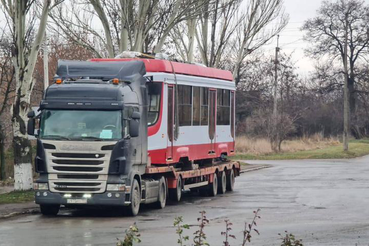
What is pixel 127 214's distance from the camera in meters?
18.6

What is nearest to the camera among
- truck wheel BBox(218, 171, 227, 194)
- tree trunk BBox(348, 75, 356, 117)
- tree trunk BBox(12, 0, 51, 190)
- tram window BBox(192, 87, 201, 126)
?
tree trunk BBox(12, 0, 51, 190)

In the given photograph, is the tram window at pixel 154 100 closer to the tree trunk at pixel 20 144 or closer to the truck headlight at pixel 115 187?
the truck headlight at pixel 115 187

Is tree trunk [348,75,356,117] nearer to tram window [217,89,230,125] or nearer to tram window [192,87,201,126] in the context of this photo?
tram window [217,89,230,125]

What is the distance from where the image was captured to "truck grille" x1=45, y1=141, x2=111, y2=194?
17.7 metres

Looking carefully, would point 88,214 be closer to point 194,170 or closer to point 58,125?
point 58,125

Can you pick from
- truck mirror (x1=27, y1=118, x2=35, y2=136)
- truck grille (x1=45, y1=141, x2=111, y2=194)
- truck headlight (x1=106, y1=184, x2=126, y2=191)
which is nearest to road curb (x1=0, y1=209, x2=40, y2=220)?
truck grille (x1=45, y1=141, x2=111, y2=194)

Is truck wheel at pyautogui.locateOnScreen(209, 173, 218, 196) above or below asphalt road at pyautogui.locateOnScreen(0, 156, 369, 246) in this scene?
above

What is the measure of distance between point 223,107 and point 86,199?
982cm

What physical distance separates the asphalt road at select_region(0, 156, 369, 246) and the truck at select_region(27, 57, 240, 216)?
21.3 inches

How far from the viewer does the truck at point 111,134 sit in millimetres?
17781

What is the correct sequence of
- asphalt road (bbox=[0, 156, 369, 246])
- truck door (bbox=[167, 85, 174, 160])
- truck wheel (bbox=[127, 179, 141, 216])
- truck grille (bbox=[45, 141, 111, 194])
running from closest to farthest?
asphalt road (bbox=[0, 156, 369, 246])
truck grille (bbox=[45, 141, 111, 194])
truck wheel (bbox=[127, 179, 141, 216])
truck door (bbox=[167, 85, 174, 160])

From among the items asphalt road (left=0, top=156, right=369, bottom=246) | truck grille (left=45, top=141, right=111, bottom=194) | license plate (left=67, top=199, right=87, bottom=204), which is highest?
truck grille (left=45, top=141, right=111, bottom=194)

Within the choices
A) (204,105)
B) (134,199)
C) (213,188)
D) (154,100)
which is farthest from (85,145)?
(213,188)

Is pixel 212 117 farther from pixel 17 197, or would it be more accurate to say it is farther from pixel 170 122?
pixel 17 197
